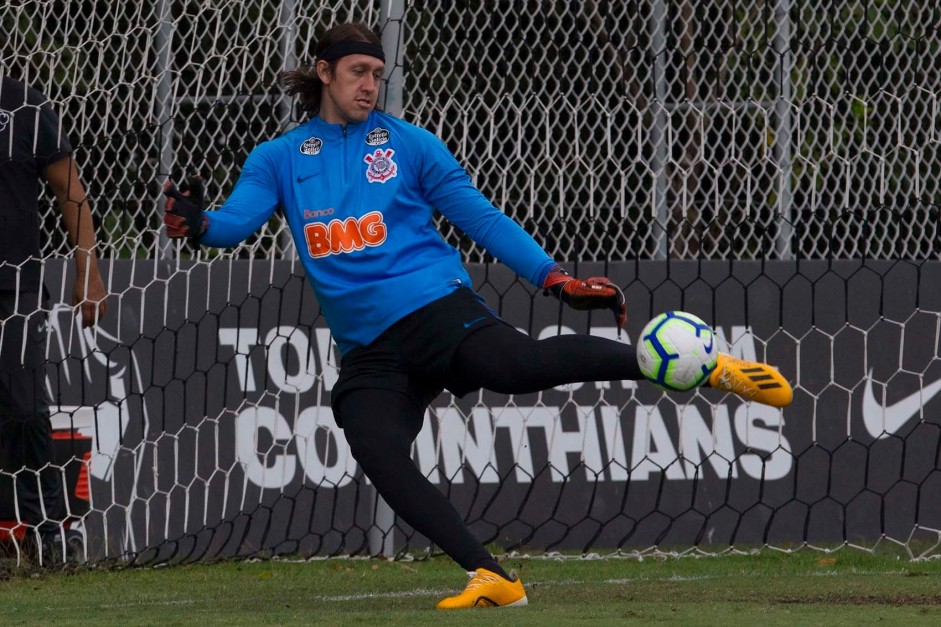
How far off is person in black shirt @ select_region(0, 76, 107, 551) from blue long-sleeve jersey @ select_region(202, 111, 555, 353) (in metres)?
1.36

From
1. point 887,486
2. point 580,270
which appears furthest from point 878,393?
point 580,270

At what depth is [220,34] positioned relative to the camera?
263 inches

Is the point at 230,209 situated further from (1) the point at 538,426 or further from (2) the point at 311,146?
(1) the point at 538,426

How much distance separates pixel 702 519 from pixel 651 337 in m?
2.74

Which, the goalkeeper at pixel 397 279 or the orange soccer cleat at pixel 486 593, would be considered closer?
the orange soccer cleat at pixel 486 593

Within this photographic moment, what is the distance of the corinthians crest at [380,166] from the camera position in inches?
192

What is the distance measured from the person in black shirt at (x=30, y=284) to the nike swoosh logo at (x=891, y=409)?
3.47 m

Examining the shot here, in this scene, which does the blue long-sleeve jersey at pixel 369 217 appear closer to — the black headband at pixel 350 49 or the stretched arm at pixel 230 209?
the stretched arm at pixel 230 209

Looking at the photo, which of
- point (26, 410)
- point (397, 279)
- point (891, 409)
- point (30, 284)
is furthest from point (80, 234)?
point (891, 409)

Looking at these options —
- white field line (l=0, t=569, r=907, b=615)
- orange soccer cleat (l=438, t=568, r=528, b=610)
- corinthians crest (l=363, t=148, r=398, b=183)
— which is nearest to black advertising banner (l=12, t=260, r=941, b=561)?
white field line (l=0, t=569, r=907, b=615)

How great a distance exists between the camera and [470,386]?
4.78 metres

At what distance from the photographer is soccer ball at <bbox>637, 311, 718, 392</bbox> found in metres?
4.40

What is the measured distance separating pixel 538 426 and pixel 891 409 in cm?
165

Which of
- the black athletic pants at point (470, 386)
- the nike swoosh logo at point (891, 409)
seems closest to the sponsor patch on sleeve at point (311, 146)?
the black athletic pants at point (470, 386)
